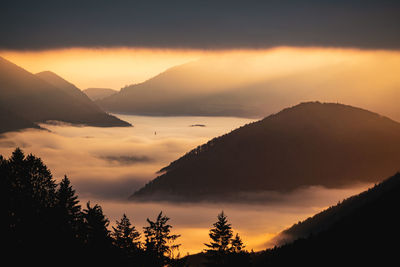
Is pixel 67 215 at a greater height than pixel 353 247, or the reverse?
pixel 353 247

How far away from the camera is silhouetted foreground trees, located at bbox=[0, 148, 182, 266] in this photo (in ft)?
175

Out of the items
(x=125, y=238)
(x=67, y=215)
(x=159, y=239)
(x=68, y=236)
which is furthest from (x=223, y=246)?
(x=68, y=236)

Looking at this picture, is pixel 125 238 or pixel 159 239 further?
pixel 125 238

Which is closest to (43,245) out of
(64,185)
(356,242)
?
(64,185)

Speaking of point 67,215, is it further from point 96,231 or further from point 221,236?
point 221,236

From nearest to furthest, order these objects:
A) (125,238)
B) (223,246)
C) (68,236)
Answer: (68,236) → (125,238) → (223,246)

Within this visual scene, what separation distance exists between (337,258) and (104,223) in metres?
66.6

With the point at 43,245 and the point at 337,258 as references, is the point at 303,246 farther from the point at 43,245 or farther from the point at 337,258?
the point at 43,245

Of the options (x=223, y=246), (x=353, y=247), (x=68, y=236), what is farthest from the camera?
(x=353, y=247)

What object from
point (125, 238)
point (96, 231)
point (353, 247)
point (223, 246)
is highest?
point (353, 247)

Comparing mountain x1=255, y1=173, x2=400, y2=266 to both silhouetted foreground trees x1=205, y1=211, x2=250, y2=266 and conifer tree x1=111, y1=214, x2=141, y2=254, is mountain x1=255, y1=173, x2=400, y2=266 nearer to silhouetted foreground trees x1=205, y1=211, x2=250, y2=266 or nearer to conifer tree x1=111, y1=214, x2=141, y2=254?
silhouetted foreground trees x1=205, y1=211, x2=250, y2=266

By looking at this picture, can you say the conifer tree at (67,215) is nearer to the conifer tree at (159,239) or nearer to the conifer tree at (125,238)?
the conifer tree at (125,238)

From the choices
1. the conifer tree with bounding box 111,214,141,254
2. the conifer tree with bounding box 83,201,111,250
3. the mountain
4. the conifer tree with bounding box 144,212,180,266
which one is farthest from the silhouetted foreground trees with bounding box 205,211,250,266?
the mountain

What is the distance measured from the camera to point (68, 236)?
180 ft
